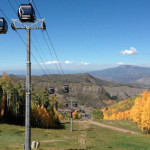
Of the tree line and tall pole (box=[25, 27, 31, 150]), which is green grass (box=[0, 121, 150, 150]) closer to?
tall pole (box=[25, 27, 31, 150])

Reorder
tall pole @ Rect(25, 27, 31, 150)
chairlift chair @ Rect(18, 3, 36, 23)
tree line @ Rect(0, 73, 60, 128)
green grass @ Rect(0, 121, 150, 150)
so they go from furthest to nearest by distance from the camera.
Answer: tree line @ Rect(0, 73, 60, 128) → green grass @ Rect(0, 121, 150, 150) → tall pole @ Rect(25, 27, 31, 150) → chairlift chair @ Rect(18, 3, 36, 23)

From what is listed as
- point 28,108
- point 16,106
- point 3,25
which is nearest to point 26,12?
point 3,25

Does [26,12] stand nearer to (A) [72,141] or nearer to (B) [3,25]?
(B) [3,25]

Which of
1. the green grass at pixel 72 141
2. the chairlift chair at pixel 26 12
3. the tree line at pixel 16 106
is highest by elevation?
the chairlift chair at pixel 26 12

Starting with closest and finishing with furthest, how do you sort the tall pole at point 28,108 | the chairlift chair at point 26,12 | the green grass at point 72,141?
the chairlift chair at point 26,12
the tall pole at point 28,108
the green grass at point 72,141

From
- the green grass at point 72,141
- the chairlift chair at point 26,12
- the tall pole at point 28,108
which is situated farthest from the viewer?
the green grass at point 72,141

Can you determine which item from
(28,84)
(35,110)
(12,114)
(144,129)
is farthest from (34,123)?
(28,84)

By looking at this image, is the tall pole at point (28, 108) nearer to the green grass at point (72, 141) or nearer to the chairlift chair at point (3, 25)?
the chairlift chair at point (3, 25)

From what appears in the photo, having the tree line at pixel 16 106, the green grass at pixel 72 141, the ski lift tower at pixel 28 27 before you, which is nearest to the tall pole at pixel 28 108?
the ski lift tower at pixel 28 27

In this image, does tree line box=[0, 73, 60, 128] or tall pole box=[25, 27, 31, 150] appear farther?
tree line box=[0, 73, 60, 128]

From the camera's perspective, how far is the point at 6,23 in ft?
44.7

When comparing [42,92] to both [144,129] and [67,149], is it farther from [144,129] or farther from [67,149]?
[67,149]

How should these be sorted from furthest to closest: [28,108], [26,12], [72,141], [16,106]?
[16,106] < [72,141] < [28,108] < [26,12]

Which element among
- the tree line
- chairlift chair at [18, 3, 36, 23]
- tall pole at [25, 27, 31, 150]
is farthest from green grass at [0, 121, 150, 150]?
chairlift chair at [18, 3, 36, 23]
